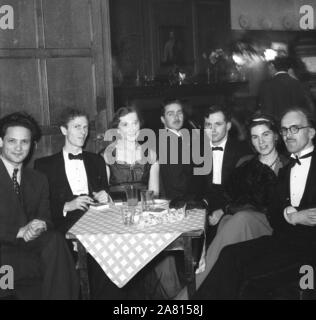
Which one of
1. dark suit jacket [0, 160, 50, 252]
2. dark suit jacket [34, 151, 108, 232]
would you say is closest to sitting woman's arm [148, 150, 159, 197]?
dark suit jacket [34, 151, 108, 232]

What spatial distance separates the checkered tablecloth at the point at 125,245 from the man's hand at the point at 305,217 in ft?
2.14

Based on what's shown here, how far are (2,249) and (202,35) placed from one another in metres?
7.92

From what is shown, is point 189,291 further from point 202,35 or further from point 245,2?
point 245,2

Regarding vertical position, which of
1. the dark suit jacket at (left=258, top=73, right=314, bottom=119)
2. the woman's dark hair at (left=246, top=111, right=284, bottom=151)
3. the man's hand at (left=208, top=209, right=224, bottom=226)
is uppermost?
the dark suit jacket at (left=258, top=73, right=314, bottom=119)

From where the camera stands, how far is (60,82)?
14.5 ft

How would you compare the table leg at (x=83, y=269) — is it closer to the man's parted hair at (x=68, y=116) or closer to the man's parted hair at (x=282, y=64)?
the man's parted hair at (x=68, y=116)

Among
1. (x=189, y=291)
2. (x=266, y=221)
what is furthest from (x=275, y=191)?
(x=189, y=291)

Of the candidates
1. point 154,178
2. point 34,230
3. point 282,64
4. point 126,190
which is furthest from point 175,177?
point 282,64

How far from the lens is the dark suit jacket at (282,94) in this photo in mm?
6324

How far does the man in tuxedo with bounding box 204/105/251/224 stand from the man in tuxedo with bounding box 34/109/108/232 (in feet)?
2.80

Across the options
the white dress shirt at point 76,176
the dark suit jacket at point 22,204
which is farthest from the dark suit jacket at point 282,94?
the dark suit jacket at point 22,204

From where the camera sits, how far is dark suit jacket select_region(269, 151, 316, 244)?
3270 mm

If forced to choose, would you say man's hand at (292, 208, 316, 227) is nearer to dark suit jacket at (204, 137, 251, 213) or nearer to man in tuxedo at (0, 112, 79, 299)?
dark suit jacket at (204, 137, 251, 213)

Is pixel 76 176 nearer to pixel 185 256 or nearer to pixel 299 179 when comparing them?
pixel 185 256
